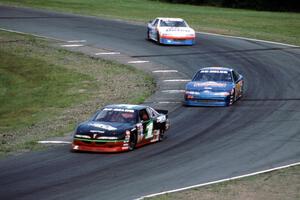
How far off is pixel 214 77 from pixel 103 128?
977 centimetres

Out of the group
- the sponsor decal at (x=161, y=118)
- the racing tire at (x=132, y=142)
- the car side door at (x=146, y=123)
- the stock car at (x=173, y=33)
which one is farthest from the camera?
the stock car at (x=173, y=33)

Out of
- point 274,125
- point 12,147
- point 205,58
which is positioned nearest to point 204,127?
point 274,125

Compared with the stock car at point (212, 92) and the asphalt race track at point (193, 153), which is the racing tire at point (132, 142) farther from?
the stock car at point (212, 92)

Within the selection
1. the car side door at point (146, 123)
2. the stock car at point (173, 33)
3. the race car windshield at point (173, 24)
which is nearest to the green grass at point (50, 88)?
the car side door at point (146, 123)

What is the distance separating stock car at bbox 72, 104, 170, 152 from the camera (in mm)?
22609

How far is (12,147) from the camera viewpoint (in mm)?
24078

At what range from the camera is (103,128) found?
901 inches

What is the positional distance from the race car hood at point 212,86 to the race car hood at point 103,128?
763 centimetres

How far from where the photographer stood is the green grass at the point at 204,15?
5341cm

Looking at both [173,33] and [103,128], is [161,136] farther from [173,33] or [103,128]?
[173,33]

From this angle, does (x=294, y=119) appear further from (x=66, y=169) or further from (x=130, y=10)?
(x=130, y=10)

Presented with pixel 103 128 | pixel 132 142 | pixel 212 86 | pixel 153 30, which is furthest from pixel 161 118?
pixel 153 30

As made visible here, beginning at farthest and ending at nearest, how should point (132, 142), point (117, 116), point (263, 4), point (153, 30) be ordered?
point (263, 4)
point (153, 30)
point (117, 116)
point (132, 142)

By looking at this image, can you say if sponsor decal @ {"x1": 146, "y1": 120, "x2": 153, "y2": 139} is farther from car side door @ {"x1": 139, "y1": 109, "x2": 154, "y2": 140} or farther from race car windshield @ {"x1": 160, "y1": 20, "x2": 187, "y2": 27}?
race car windshield @ {"x1": 160, "y1": 20, "x2": 187, "y2": 27}
